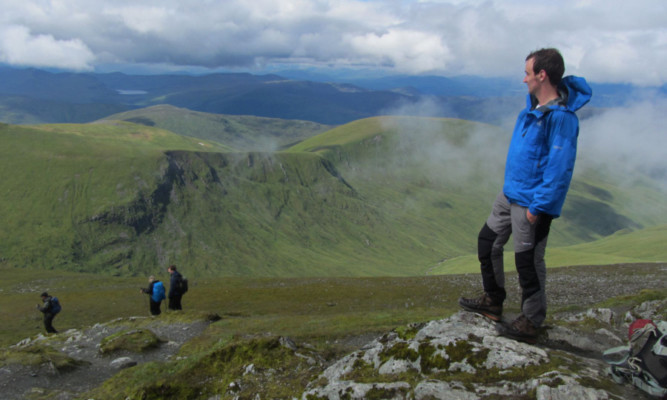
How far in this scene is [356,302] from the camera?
205 feet

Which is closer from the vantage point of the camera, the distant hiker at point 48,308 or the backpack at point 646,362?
the backpack at point 646,362

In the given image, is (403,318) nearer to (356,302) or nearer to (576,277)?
(356,302)

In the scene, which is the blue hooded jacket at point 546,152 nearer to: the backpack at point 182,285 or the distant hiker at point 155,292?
the backpack at point 182,285

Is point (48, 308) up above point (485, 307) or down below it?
below

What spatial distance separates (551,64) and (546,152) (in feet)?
6.80

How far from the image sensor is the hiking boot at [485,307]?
11.4m

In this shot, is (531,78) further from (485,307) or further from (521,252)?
(485,307)

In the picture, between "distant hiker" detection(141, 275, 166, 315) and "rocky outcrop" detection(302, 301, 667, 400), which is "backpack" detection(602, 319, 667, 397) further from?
"distant hiker" detection(141, 275, 166, 315)

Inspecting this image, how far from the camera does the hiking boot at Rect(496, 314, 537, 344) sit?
34.2ft

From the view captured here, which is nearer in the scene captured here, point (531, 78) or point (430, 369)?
point (430, 369)

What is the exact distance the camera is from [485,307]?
38.0 feet

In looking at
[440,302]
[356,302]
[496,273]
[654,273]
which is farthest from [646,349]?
[654,273]

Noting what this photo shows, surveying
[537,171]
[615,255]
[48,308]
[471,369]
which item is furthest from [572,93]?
[615,255]

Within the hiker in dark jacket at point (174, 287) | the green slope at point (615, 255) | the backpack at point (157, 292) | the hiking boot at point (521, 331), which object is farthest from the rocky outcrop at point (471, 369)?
the green slope at point (615, 255)
